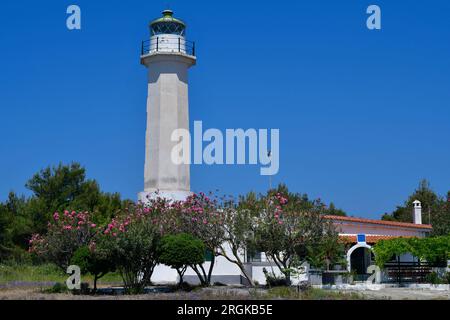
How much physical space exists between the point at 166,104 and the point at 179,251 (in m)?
13.1

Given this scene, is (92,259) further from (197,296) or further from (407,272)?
(407,272)

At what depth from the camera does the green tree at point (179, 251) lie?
28031mm

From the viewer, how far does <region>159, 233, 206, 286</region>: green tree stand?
2803 centimetres

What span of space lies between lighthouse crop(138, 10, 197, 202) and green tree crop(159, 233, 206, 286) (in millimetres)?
9740

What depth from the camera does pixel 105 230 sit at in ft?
93.4

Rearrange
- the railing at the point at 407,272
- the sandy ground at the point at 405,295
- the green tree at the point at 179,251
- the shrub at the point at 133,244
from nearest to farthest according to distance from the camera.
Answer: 1. the sandy ground at the point at 405,295
2. the shrub at the point at 133,244
3. the green tree at the point at 179,251
4. the railing at the point at 407,272

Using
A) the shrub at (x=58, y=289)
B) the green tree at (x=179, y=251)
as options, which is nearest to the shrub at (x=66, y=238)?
the shrub at (x=58, y=289)

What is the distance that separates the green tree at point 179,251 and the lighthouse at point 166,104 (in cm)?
974

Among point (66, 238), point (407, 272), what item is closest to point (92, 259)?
point (66, 238)

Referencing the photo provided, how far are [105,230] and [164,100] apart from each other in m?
12.5

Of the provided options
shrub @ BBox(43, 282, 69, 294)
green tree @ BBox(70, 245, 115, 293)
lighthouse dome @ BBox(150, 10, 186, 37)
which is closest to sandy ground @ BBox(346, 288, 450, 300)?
green tree @ BBox(70, 245, 115, 293)

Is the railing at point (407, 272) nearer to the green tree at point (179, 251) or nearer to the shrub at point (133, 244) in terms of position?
the green tree at point (179, 251)
